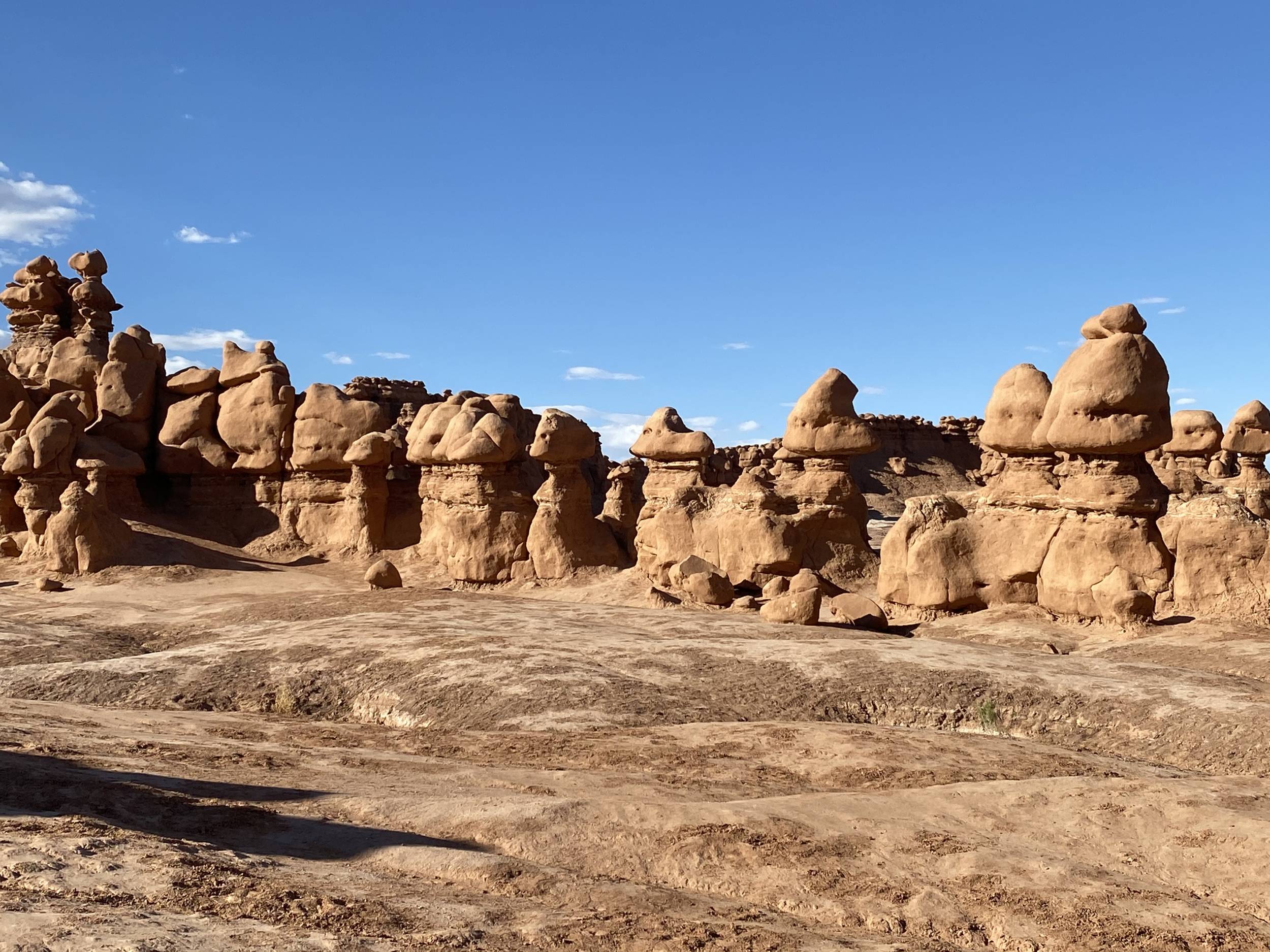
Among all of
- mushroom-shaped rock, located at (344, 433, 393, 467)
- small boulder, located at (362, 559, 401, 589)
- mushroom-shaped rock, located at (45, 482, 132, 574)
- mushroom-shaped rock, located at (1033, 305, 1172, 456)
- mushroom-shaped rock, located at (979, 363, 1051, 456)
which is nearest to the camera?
mushroom-shaped rock, located at (1033, 305, 1172, 456)

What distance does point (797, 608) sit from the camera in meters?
13.9

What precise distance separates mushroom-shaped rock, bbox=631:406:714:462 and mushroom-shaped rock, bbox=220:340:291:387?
35.5ft

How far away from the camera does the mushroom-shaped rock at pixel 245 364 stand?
2661cm

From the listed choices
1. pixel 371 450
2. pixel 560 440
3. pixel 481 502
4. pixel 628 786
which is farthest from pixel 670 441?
pixel 628 786

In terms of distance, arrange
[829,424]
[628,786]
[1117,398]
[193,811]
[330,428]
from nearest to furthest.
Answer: [193,811] < [628,786] < [1117,398] < [829,424] < [330,428]

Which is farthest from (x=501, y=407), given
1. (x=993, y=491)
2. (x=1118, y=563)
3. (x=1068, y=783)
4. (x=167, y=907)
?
(x=167, y=907)

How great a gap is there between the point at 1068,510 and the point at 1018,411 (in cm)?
188

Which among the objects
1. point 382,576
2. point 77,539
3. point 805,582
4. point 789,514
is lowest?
point 382,576

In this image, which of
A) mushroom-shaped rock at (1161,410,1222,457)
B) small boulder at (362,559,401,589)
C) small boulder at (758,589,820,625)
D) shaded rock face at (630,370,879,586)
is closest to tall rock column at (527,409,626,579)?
shaded rock face at (630,370,879,586)

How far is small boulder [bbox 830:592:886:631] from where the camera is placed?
14.2m

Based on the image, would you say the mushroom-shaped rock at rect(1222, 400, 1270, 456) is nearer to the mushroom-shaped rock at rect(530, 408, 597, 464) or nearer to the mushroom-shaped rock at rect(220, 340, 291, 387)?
the mushroom-shaped rock at rect(530, 408, 597, 464)

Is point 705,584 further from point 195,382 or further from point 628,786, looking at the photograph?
point 195,382

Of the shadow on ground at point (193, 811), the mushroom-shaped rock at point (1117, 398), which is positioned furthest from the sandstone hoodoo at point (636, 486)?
the shadow on ground at point (193, 811)

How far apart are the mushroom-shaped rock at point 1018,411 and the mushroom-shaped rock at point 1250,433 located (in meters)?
13.8
